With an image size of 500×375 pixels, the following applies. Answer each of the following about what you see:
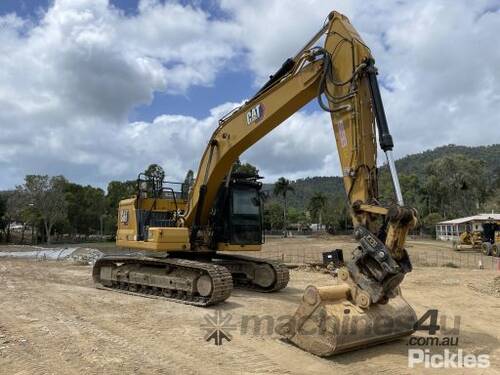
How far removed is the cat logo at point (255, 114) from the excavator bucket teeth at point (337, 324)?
4442 mm

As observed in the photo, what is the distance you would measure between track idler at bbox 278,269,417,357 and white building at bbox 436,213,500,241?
41565mm

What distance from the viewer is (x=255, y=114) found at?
11.0m

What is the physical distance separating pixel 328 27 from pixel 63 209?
5779cm

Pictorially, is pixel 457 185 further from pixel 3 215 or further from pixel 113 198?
pixel 3 215

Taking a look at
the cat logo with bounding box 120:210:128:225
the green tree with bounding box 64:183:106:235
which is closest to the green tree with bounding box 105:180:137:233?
the green tree with bounding box 64:183:106:235

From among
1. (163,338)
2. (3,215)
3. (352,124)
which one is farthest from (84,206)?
(352,124)

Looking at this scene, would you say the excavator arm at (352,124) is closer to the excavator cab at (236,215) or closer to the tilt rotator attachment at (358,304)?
the tilt rotator attachment at (358,304)

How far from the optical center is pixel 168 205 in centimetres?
1386

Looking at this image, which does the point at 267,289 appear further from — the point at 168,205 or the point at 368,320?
the point at 368,320

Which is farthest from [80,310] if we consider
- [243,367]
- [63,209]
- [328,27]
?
[63,209]

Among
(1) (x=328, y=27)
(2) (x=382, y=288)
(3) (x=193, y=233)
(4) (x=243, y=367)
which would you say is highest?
(1) (x=328, y=27)

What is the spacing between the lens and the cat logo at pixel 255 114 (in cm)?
1083

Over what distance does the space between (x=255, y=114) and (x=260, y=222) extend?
3.37 meters

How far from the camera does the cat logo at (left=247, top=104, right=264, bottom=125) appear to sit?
1083 centimetres
